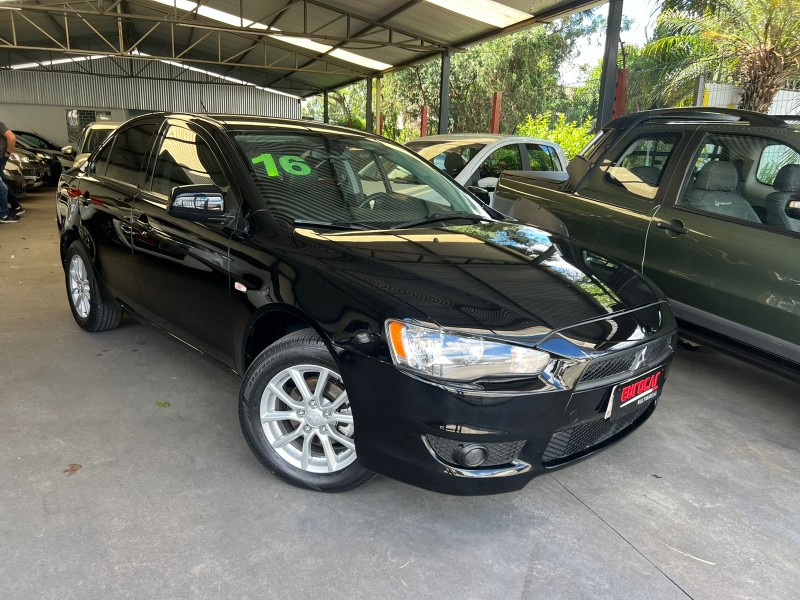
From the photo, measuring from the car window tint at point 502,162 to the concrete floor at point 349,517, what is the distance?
4.45 m

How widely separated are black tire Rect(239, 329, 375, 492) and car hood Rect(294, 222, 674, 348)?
0.37 meters

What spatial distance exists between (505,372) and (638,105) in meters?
22.0

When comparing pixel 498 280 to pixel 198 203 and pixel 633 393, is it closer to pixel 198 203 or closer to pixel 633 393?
pixel 633 393

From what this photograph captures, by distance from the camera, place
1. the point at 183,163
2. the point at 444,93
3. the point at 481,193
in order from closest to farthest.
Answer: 1. the point at 183,163
2. the point at 481,193
3. the point at 444,93

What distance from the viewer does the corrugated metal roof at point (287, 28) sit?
11484mm

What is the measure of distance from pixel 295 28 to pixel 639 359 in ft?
49.7

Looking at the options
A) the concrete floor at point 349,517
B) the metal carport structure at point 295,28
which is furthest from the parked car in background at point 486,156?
the concrete floor at point 349,517

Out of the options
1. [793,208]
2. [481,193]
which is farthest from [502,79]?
[793,208]

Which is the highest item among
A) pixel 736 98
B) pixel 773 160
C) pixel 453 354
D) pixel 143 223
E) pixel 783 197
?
pixel 736 98

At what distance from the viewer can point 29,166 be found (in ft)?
41.3

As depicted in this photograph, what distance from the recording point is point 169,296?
323cm

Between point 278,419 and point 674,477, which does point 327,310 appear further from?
point 674,477

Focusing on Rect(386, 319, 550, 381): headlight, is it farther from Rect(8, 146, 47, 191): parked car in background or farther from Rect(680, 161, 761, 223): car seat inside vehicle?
Rect(8, 146, 47, 191): parked car in background

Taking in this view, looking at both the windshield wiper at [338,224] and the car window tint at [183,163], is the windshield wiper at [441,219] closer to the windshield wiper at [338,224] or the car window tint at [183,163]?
the windshield wiper at [338,224]
